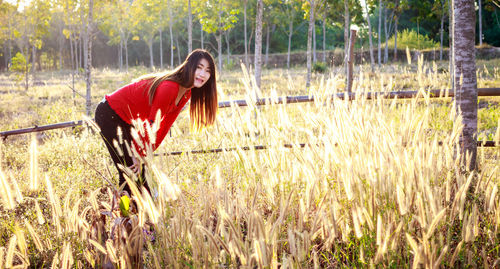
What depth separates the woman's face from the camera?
9.62ft

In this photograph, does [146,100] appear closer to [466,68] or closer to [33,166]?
[33,166]

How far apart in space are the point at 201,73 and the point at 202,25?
8.47 meters

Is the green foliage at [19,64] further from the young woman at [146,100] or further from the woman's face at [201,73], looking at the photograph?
the woman's face at [201,73]

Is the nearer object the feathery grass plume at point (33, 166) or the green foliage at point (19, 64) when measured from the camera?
the feathery grass plume at point (33, 166)

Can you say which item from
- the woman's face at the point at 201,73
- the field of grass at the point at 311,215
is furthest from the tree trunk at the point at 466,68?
the woman's face at the point at 201,73

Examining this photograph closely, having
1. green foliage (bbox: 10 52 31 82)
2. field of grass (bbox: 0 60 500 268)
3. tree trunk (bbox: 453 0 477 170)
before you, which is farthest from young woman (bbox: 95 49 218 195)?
green foliage (bbox: 10 52 31 82)

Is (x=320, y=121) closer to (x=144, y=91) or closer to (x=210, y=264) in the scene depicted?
(x=210, y=264)

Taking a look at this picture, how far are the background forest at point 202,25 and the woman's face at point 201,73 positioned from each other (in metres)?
2.48

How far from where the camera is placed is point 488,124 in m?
5.63

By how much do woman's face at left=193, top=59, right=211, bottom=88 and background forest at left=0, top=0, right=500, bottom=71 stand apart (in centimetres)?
248

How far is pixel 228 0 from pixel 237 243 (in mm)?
18649

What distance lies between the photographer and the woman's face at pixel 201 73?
2.93 metres

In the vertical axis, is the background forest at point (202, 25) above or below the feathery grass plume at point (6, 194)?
above

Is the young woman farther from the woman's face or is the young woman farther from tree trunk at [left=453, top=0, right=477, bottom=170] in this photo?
tree trunk at [left=453, top=0, right=477, bottom=170]
